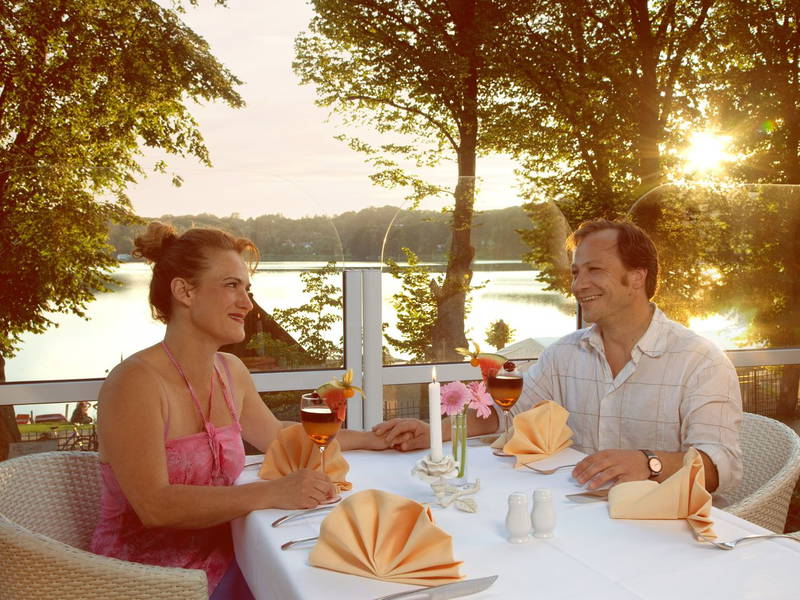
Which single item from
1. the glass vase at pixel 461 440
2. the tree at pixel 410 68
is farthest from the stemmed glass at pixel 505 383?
the tree at pixel 410 68

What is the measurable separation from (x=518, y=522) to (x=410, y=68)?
778cm

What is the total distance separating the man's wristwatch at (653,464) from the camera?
1.81 meters

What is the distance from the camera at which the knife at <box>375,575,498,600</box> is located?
3.89 ft

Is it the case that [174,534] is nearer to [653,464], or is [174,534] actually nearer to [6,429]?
[653,464]

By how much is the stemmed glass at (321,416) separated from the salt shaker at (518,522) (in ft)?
1.47

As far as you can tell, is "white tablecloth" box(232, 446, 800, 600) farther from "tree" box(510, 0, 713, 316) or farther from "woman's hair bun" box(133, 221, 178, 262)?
"tree" box(510, 0, 713, 316)

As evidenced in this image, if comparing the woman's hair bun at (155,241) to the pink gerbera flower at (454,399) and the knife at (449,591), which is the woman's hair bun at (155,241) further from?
the knife at (449,591)

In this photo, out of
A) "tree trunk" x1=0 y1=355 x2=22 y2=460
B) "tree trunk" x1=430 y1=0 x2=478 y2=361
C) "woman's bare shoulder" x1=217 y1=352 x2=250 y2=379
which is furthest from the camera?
"tree trunk" x1=430 y1=0 x2=478 y2=361

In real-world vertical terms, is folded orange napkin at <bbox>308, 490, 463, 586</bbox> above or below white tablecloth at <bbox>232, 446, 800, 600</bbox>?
above

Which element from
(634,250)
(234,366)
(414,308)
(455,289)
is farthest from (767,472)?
(455,289)

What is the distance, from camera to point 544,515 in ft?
4.75

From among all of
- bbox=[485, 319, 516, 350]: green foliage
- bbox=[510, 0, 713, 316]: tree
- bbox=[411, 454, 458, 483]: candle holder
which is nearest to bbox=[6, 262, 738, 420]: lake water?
bbox=[485, 319, 516, 350]: green foliage

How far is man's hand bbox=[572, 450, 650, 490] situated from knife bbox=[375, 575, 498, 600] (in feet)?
1.96

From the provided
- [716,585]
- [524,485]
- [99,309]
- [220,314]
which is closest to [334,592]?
[716,585]
